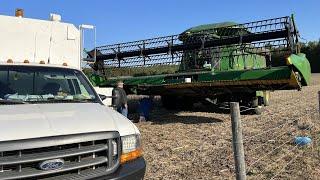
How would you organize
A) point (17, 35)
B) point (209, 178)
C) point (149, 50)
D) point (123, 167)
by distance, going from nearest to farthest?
point (123, 167)
point (209, 178)
point (17, 35)
point (149, 50)

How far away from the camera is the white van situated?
4152 millimetres

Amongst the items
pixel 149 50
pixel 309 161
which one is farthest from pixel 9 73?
pixel 149 50

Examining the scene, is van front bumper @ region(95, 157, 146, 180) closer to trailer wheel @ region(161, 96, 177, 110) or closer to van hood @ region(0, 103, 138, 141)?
van hood @ region(0, 103, 138, 141)

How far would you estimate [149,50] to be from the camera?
16203mm

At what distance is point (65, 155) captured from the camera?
14.1 ft

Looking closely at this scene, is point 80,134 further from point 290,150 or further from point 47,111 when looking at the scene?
point 290,150

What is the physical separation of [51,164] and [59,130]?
0.33 meters

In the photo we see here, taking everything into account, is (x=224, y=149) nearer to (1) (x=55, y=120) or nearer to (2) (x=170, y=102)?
(1) (x=55, y=120)

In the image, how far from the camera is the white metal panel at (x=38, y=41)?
7453 mm

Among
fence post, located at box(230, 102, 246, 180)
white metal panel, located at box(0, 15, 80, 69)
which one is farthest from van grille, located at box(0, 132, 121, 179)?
white metal panel, located at box(0, 15, 80, 69)

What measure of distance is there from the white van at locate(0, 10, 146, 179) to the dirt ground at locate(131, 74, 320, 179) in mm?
2232

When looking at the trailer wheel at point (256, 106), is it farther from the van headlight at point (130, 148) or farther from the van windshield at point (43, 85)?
the van headlight at point (130, 148)

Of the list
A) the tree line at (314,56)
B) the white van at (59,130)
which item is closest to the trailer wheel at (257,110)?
the white van at (59,130)

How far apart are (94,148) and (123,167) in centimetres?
45
